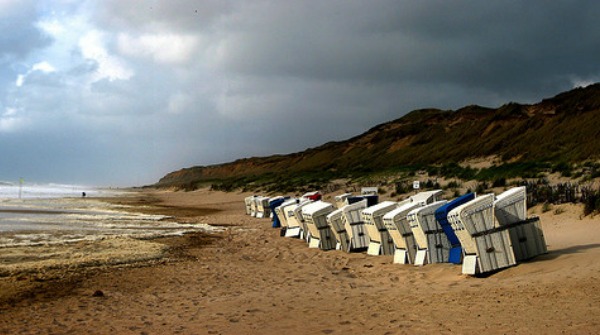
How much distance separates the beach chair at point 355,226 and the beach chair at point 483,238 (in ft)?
17.0

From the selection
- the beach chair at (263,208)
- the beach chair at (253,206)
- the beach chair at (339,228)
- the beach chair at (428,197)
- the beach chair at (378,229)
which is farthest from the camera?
the beach chair at (253,206)

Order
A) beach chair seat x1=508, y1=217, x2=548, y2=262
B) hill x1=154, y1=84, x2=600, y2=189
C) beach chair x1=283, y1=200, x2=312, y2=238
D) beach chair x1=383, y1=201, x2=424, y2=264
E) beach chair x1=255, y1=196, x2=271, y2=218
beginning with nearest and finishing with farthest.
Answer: beach chair seat x1=508, y1=217, x2=548, y2=262 < beach chair x1=383, y1=201, x2=424, y2=264 < beach chair x1=283, y1=200, x2=312, y2=238 < beach chair x1=255, y1=196, x2=271, y2=218 < hill x1=154, y1=84, x2=600, y2=189

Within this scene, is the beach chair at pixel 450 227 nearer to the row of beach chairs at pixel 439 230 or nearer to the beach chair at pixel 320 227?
the row of beach chairs at pixel 439 230

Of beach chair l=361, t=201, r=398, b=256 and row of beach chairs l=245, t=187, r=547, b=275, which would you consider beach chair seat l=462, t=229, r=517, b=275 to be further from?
beach chair l=361, t=201, r=398, b=256

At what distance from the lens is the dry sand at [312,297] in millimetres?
6828

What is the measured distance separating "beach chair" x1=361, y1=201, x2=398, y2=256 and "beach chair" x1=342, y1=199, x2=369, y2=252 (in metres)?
0.67

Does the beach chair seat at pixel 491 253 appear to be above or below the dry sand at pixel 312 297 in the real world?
above

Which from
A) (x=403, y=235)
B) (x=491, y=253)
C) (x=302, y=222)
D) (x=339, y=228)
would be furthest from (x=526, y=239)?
(x=302, y=222)

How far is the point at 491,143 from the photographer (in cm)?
5550

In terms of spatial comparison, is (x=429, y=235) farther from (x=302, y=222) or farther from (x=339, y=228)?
(x=302, y=222)

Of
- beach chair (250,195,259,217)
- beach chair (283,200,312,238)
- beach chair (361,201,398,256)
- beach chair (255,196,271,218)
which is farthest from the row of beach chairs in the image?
beach chair (250,195,259,217)

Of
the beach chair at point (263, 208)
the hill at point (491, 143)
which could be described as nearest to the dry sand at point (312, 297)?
the beach chair at point (263, 208)

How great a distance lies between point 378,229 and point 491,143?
4566 centimetres

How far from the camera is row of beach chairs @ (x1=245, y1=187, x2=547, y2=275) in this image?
383 inches
